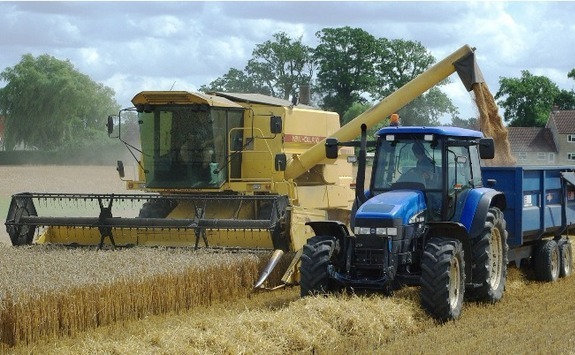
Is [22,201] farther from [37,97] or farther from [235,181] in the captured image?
[37,97]

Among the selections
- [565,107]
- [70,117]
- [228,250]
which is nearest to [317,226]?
[228,250]

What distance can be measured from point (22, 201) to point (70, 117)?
4595cm

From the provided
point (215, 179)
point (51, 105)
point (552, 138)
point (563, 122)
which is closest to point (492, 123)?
point (215, 179)

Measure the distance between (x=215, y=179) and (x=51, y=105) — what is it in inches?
1895

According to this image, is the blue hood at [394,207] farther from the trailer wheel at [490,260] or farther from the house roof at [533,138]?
the house roof at [533,138]

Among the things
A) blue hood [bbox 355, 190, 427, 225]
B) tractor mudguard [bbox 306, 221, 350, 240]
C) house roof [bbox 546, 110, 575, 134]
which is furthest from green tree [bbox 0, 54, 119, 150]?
blue hood [bbox 355, 190, 427, 225]

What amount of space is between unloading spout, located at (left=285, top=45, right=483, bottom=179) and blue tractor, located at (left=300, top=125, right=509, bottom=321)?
307cm

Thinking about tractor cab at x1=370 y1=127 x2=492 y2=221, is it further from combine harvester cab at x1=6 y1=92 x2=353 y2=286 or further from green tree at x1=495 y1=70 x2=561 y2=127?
green tree at x1=495 y1=70 x2=561 y2=127

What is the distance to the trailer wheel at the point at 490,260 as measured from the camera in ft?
32.7

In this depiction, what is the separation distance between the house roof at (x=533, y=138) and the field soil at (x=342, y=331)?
55.0m

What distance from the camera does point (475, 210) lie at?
996 centimetres

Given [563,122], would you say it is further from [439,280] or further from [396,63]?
[439,280]

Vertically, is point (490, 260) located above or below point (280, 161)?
below

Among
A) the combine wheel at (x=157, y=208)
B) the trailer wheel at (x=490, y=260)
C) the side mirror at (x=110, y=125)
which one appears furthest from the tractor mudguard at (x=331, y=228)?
the side mirror at (x=110, y=125)
